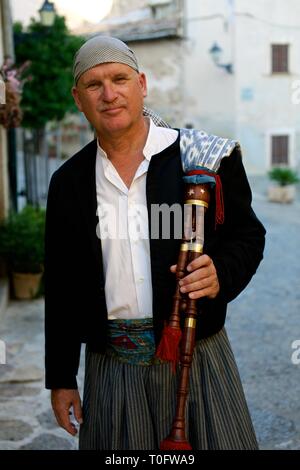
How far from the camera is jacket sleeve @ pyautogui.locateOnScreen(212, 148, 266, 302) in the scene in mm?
1883

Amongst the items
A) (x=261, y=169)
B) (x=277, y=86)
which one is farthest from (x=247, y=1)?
(x=261, y=169)

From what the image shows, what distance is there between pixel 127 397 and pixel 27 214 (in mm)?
5142

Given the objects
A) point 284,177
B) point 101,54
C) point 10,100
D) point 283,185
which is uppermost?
point 101,54

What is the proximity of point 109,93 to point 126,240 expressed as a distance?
0.42 meters

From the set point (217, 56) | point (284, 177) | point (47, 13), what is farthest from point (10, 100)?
point (217, 56)

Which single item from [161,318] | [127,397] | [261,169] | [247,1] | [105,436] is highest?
[247,1]

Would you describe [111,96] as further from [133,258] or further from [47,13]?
[47,13]

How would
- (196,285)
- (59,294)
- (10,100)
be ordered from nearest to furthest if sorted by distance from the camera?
1. (196,285)
2. (59,294)
3. (10,100)

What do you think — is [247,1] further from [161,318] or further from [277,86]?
[161,318]

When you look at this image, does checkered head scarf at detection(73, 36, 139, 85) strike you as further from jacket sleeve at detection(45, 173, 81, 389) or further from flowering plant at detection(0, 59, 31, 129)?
flowering plant at detection(0, 59, 31, 129)

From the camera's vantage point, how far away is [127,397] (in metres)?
1.99

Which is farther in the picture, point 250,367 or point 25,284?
point 25,284

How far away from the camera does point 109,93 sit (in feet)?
6.08

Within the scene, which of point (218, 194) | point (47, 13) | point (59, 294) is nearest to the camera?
point (218, 194)
